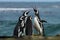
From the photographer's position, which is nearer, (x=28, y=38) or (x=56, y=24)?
(x=28, y=38)

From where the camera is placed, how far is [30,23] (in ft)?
18.9

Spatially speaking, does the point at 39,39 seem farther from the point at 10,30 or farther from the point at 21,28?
the point at 10,30

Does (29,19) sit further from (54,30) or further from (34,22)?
(54,30)

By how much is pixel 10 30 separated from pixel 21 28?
1422 mm

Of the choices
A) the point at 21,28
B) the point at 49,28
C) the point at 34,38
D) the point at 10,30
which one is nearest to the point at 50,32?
the point at 49,28

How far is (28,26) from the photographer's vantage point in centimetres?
575

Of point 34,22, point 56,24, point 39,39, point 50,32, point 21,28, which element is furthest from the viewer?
point 56,24

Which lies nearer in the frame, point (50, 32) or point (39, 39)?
point (39, 39)

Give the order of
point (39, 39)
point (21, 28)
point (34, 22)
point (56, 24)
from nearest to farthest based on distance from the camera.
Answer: point (39, 39), point (21, 28), point (34, 22), point (56, 24)

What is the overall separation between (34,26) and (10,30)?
112cm

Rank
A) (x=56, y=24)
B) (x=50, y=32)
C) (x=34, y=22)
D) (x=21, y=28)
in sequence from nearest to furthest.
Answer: (x=21, y=28), (x=34, y=22), (x=50, y=32), (x=56, y=24)

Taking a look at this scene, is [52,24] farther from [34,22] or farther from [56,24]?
[34,22]

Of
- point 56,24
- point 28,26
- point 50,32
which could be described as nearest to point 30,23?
point 28,26

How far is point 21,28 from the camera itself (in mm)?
5594
